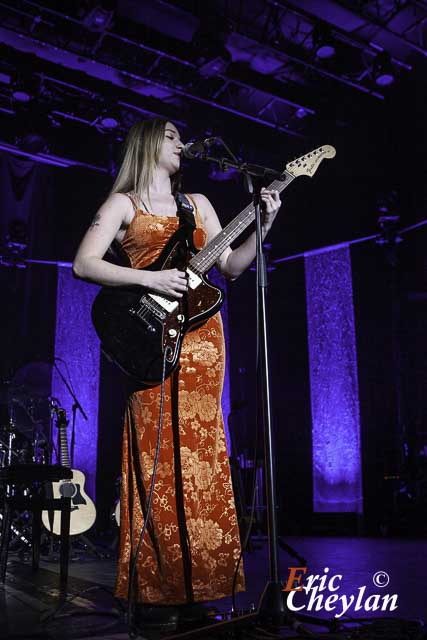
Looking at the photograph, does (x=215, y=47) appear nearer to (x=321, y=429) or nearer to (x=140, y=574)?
(x=321, y=429)

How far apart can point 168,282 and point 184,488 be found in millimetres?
732

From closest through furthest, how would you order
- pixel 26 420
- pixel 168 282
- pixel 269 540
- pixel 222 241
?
pixel 269 540, pixel 168 282, pixel 222 241, pixel 26 420

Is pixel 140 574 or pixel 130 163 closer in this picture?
pixel 140 574

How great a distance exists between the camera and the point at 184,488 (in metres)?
2.27

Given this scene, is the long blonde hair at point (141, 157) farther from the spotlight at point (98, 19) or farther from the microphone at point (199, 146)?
the spotlight at point (98, 19)

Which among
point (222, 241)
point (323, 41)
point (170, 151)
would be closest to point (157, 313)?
point (222, 241)

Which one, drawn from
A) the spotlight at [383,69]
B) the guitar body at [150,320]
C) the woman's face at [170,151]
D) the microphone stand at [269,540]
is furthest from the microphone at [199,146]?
the spotlight at [383,69]

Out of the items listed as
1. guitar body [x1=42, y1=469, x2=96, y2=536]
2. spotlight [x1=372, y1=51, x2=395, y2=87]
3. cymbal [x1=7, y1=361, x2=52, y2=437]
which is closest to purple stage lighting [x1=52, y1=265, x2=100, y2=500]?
cymbal [x1=7, y1=361, x2=52, y2=437]

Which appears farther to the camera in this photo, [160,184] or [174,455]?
[160,184]

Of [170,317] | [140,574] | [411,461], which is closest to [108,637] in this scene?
[140,574]

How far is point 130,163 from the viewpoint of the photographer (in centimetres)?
260

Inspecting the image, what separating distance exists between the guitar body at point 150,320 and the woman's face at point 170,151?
0.43 meters

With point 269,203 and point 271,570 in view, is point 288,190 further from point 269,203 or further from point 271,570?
point 271,570

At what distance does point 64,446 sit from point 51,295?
372 centimetres
